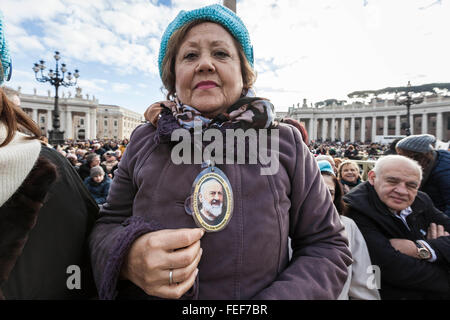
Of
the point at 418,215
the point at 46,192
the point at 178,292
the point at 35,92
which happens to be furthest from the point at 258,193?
the point at 35,92

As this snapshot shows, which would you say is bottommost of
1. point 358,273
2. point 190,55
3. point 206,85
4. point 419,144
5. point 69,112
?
point 358,273

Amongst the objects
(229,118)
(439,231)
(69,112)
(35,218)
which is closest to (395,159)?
(439,231)

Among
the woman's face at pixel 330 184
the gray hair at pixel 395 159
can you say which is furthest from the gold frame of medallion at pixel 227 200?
the gray hair at pixel 395 159

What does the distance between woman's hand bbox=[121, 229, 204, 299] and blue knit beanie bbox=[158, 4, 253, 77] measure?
3.05ft

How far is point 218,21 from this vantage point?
3.61 ft

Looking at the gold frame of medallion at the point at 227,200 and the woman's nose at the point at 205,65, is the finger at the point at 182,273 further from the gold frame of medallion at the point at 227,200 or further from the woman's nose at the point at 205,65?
the woman's nose at the point at 205,65

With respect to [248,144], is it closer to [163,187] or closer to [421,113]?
[163,187]

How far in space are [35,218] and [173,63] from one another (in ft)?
3.01

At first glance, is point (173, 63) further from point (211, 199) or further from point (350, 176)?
point (350, 176)

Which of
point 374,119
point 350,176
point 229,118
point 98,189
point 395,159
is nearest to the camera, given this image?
point 229,118

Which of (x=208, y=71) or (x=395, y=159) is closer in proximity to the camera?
(x=208, y=71)

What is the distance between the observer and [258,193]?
0.92 metres

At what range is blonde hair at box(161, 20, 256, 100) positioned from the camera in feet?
3.69

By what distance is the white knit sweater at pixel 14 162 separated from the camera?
29.3 inches
